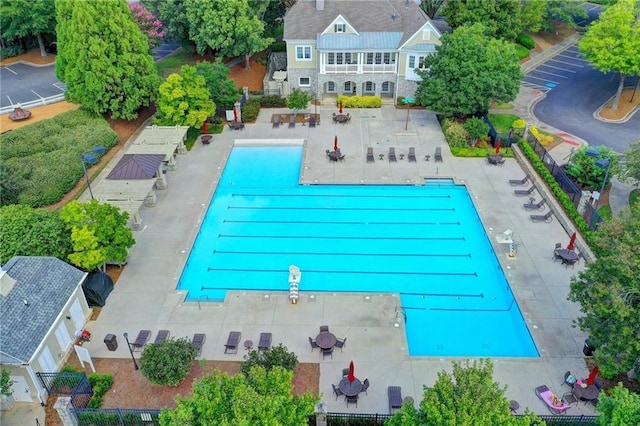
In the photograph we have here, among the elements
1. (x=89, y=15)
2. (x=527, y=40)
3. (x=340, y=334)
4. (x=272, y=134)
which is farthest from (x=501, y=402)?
(x=527, y=40)

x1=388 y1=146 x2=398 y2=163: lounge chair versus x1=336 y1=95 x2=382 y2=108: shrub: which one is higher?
x1=336 y1=95 x2=382 y2=108: shrub

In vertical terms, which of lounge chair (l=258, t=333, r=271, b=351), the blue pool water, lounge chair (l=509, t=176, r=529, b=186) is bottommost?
the blue pool water

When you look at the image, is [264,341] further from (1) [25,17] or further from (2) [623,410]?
(1) [25,17]

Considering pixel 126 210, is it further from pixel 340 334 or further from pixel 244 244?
pixel 340 334

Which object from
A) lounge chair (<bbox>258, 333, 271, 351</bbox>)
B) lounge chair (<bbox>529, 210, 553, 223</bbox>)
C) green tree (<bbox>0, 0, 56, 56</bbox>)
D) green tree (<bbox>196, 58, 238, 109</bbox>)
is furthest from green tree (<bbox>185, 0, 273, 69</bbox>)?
lounge chair (<bbox>258, 333, 271, 351</bbox>)

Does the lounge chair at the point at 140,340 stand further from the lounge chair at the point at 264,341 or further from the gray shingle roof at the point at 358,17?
the gray shingle roof at the point at 358,17

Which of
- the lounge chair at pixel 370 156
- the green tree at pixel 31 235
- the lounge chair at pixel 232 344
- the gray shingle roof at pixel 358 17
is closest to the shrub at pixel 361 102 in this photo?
the gray shingle roof at pixel 358 17

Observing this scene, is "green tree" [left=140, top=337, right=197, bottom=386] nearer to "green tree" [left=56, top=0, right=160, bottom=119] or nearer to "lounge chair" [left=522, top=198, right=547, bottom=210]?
"lounge chair" [left=522, top=198, right=547, bottom=210]
